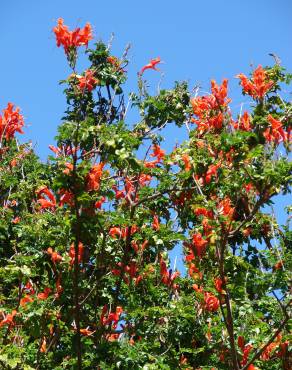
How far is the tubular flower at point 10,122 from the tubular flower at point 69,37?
284 centimetres

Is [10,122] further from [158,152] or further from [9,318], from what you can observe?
[9,318]

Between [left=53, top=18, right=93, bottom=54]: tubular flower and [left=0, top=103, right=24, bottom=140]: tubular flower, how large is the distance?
112 inches

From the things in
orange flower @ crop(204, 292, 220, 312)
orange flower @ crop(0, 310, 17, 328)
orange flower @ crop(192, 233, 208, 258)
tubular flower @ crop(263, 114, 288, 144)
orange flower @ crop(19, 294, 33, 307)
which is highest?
tubular flower @ crop(263, 114, 288, 144)

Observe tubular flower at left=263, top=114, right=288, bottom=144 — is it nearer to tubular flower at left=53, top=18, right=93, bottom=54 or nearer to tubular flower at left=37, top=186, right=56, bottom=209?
tubular flower at left=53, top=18, right=93, bottom=54

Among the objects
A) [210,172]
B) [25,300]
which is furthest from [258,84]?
[25,300]

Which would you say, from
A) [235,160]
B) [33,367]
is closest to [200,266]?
[235,160]

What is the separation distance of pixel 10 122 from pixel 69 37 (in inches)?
122

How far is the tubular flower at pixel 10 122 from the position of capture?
809 centimetres

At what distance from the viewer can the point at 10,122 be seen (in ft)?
26.8

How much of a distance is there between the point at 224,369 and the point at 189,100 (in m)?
3.60

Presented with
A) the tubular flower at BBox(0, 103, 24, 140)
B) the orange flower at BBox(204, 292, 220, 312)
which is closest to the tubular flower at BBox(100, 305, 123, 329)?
the orange flower at BBox(204, 292, 220, 312)

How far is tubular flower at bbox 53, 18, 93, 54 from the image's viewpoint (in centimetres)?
531

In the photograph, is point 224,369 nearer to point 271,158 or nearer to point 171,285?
point 171,285

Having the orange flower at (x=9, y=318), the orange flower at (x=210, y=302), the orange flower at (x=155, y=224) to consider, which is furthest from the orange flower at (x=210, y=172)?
the orange flower at (x=9, y=318)
